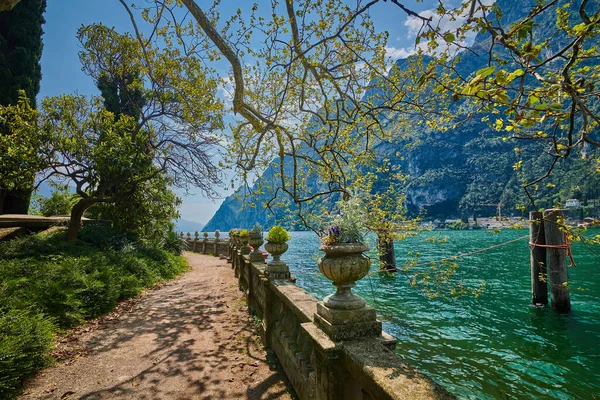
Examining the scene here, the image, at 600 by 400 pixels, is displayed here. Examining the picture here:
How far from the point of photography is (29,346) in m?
4.68

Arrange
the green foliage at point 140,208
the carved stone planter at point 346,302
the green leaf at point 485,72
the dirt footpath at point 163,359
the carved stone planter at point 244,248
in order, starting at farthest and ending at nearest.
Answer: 1. the green foliage at point 140,208
2. the carved stone planter at point 244,248
3. the dirt footpath at point 163,359
4. the carved stone planter at point 346,302
5. the green leaf at point 485,72

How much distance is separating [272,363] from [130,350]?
286cm

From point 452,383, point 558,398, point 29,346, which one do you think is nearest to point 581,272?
point 558,398

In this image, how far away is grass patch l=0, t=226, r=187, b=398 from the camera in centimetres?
453

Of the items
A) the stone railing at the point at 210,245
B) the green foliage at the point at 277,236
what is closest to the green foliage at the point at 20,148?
the green foliage at the point at 277,236

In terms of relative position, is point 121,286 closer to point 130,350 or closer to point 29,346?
point 130,350

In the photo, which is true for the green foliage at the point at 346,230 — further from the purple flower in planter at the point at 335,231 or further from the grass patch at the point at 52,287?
the grass patch at the point at 52,287

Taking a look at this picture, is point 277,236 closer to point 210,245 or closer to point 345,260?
point 345,260

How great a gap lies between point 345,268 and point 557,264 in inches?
433

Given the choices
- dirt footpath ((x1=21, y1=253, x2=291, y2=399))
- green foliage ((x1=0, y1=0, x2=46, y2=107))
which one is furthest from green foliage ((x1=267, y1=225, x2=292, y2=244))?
green foliage ((x1=0, y1=0, x2=46, y2=107))

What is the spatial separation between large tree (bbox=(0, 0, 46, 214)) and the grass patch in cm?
754

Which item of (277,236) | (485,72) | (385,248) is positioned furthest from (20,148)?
(485,72)

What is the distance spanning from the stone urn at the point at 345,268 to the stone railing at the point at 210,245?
22.5m

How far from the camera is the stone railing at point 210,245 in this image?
27.0 metres
